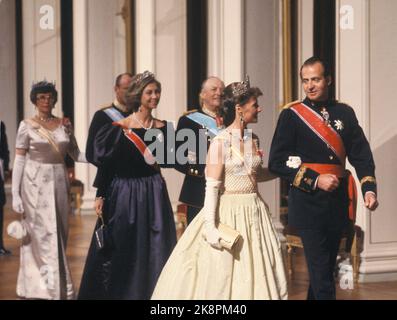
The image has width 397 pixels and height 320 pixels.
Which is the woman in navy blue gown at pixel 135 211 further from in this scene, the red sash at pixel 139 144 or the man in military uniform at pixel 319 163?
the man in military uniform at pixel 319 163

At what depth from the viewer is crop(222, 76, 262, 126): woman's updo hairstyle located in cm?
546

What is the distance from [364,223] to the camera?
761cm

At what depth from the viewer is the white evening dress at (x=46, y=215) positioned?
700cm

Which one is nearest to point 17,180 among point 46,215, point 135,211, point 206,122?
point 46,215

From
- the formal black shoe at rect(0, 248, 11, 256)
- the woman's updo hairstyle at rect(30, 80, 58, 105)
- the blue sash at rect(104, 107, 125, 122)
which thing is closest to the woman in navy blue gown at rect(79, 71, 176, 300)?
the blue sash at rect(104, 107, 125, 122)

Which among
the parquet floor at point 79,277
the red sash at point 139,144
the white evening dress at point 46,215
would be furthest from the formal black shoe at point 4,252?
the red sash at point 139,144

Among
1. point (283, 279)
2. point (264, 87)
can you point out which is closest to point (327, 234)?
point (283, 279)

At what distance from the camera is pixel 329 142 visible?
561cm

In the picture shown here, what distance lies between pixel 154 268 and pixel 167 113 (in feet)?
20.0

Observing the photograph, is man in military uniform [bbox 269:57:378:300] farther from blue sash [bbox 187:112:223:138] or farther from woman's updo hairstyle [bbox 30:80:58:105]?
woman's updo hairstyle [bbox 30:80:58:105]

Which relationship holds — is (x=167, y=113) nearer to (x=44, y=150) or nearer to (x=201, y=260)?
(x=44, y=150)

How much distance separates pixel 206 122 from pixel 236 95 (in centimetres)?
131

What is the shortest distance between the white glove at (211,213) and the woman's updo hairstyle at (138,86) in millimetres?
1165

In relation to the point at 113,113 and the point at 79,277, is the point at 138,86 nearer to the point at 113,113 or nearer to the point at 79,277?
the point at 113,113
